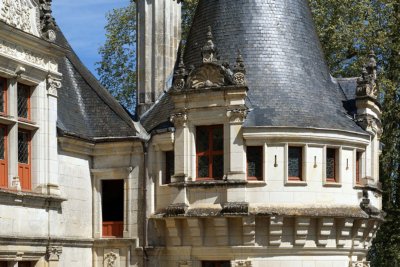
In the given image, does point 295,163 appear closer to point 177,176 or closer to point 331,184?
point 331,184

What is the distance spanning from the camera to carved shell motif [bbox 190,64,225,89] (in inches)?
1014

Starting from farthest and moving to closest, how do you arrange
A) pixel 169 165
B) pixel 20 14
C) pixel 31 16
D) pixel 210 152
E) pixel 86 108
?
pixel 86 108 < pixel 169 165 < pixel 210 152 < pixel 31 16 < pixel 20 14

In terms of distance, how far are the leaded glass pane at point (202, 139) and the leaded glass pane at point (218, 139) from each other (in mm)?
211

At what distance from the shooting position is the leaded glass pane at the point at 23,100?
24.3 metres

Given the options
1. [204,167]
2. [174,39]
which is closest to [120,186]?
[204,167]

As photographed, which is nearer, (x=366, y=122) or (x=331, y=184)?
(x=331, y=184)

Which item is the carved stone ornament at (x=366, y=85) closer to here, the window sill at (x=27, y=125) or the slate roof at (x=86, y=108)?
the slate roof at (x=86, y=108)

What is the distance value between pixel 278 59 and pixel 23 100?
736 centimetres

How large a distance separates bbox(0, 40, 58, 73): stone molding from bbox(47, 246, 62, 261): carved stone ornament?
473 cm

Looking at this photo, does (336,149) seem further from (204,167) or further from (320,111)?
(204,167)

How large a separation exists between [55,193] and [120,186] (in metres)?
3.44

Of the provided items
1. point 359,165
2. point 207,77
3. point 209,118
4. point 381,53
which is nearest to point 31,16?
point 207,77

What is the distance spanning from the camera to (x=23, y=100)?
964 inches

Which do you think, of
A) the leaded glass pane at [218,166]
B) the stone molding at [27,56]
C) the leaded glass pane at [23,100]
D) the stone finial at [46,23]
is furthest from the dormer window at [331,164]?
the leaded glass pane at [23,100]
